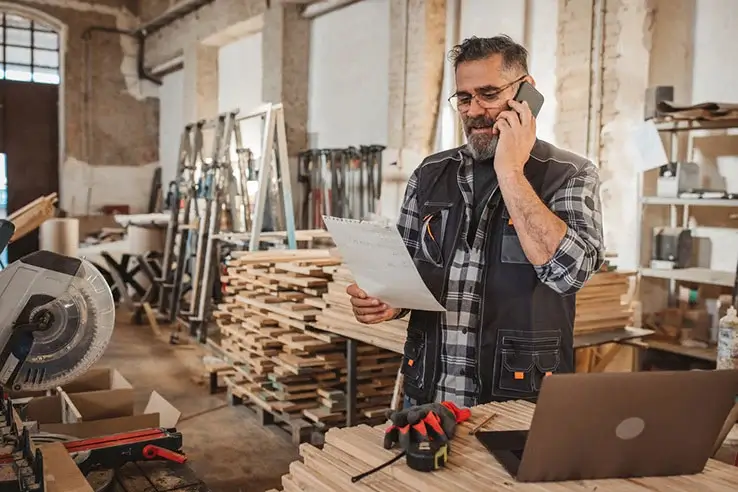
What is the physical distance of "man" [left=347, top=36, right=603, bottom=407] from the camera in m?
1.73

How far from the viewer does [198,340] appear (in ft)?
23.1

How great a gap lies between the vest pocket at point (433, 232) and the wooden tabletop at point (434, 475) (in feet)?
2.37

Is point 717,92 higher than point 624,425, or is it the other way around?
point 717,92

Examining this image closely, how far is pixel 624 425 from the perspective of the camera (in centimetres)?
115

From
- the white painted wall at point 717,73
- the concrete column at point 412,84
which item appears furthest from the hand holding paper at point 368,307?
the concrete column at point 412,84

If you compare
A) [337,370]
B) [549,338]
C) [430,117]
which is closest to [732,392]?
[549,338]

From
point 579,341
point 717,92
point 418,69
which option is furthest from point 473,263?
point 418,69

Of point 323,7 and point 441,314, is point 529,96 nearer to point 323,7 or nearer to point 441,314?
point 441,314

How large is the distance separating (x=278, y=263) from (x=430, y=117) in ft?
8.00

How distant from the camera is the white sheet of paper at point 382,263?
159 cm

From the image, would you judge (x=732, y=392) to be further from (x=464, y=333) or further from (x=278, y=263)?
(x=278, y=263)

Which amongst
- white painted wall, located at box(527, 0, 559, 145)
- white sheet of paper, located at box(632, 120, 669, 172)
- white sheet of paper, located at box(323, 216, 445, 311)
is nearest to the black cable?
white sheet of paper, located at box(323, 216, 445, 311)

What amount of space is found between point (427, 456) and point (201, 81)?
32.6 ft

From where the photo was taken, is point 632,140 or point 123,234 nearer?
point 632,140
